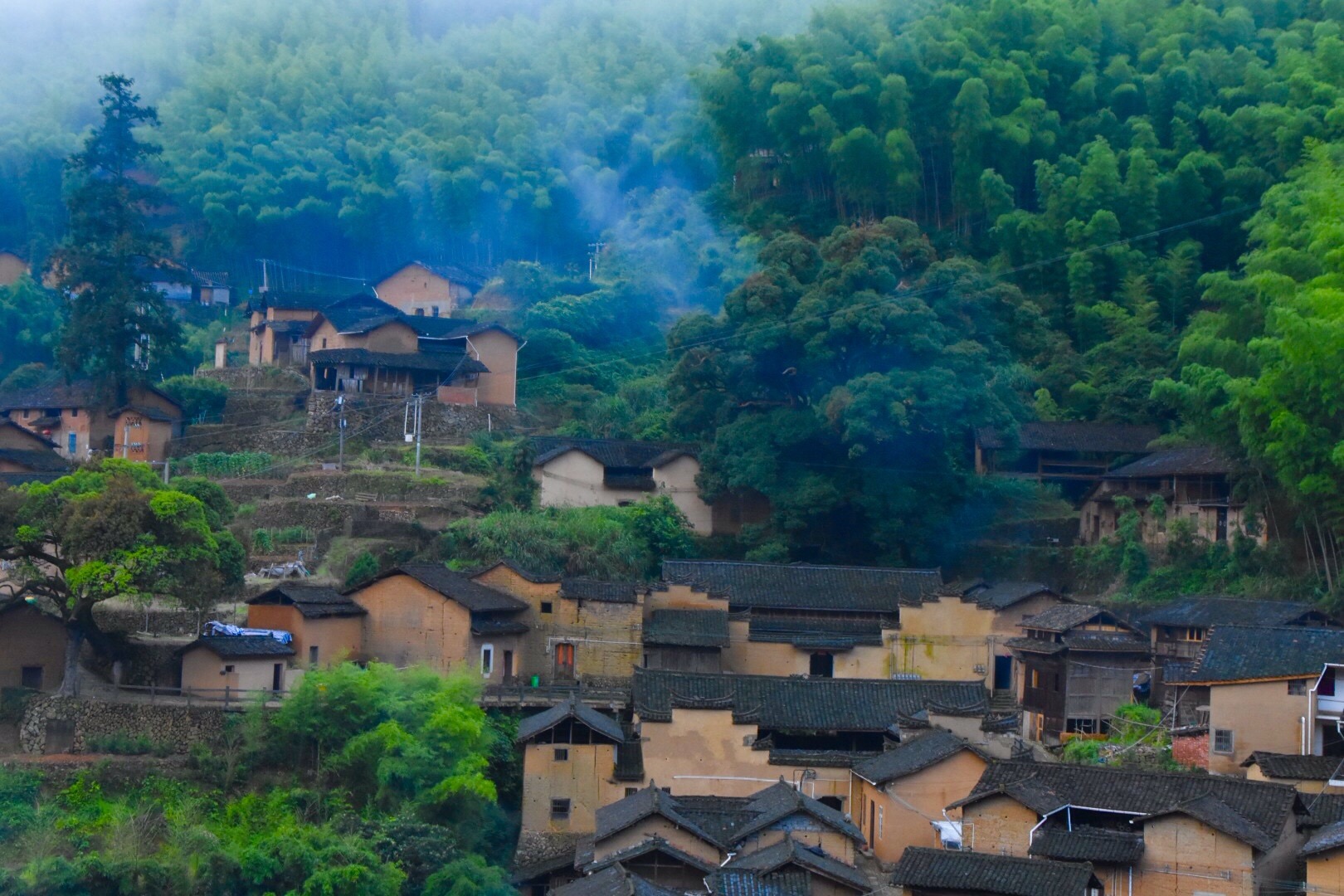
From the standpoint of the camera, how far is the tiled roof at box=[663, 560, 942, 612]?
80.2 ft

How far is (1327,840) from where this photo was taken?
1516cm

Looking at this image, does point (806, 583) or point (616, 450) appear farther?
point (616, 450)

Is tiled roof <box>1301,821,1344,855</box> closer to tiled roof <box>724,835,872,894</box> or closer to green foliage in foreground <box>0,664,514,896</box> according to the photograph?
tiled roof <box>724,835,872,894</box>

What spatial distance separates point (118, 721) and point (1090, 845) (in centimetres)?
1144

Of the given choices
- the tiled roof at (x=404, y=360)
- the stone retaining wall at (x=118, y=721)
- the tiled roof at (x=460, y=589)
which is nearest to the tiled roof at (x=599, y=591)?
the tiled roof at (x=460, y=589)

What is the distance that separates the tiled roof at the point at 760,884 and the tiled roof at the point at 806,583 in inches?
313

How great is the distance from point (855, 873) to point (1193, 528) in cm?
1147

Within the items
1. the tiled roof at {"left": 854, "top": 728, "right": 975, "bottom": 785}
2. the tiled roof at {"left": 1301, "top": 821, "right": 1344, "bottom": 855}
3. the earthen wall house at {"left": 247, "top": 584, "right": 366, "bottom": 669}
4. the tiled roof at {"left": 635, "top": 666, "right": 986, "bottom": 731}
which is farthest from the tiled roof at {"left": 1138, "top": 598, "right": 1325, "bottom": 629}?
the earthen wall house at {"left": 247, "top": 584, "right": 366, "bottom": 669}

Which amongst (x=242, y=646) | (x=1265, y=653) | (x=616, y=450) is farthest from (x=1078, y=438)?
(x=242, y=646)

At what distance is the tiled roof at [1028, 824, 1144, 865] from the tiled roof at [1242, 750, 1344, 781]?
1856 millimetres

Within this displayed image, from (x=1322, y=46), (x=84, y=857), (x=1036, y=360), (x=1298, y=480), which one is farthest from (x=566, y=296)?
(x=84, y=857)

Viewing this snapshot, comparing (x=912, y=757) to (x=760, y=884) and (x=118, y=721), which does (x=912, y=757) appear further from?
(x=118, y=721)

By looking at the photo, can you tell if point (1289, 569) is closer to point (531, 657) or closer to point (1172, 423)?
point (1172, 423)

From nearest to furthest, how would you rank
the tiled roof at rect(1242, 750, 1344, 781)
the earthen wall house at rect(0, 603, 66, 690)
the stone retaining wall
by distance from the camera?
the tiled roof at rect(1242, 750, 1344, 781), the stone retaining wall, the earthen wall house at rect(0, 603, 66, 690)
